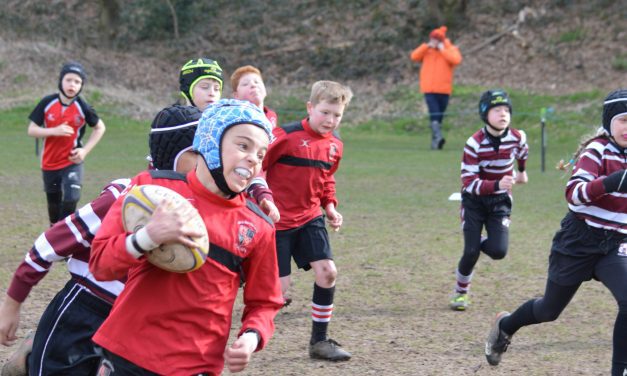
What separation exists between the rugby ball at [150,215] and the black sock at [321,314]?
3260 mm

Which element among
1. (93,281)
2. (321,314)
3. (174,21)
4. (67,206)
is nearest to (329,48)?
(174,21)

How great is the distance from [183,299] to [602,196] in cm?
288

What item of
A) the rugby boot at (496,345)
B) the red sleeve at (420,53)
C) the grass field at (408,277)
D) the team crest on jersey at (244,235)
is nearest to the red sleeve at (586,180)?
the rugby boot at (496,345)

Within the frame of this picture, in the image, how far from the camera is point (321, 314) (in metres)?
6.57

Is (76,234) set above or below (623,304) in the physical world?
above

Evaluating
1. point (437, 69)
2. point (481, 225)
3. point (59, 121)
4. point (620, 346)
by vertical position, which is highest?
point (437, 69)

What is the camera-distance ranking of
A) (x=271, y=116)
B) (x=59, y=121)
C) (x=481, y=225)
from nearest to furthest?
(x=271, y=116) → (x=481, y=225) → (x=59, y=121)

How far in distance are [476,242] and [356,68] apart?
21393 mm

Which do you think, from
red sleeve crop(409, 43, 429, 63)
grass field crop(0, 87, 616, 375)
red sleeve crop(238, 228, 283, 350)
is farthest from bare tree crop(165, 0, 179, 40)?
red sleeve crop(238, 228, 283, 350)

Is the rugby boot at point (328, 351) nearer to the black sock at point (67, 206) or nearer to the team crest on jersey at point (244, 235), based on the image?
the team crest on jersey at point (244, 235)

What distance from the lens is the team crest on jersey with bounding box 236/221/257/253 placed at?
364 centimetres

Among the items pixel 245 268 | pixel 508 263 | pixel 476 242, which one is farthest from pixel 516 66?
pixel 245 268

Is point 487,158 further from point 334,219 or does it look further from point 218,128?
point 218,128

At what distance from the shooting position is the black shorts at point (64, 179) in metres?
10.3
